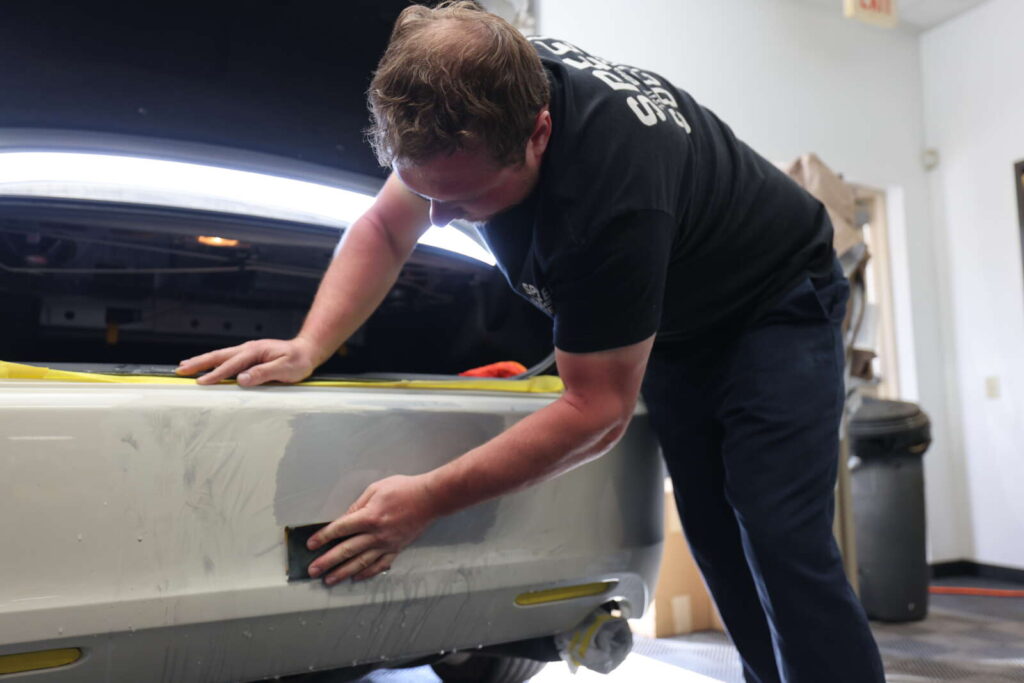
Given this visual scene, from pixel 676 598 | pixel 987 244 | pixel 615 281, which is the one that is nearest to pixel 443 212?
pixel 615 281

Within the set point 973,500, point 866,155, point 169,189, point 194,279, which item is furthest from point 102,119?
point 973,500

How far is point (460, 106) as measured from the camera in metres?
0.85

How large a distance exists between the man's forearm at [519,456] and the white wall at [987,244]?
405 cm

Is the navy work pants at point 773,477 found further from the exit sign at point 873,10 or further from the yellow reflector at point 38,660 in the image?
the exit sign at point 873,10

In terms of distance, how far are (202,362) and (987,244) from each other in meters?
4.54

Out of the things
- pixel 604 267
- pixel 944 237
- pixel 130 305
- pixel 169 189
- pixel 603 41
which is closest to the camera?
pixel 604 267

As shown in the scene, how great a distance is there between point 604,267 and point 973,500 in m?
4.27

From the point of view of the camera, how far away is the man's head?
0.86 m

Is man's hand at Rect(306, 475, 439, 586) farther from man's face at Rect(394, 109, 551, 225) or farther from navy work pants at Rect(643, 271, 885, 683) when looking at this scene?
navy work pants at Rect(643, 271, 885, 683)

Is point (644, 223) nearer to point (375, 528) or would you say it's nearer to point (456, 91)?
point (456, 91)

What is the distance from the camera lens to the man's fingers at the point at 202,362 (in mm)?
958

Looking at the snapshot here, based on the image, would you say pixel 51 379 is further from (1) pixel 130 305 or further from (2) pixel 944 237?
(2) pixel 944 237

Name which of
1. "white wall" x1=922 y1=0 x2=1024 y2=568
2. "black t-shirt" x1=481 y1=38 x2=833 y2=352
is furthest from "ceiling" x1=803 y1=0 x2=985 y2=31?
"black t-shirt" x1=481 y1=38 x2=833 y2=352

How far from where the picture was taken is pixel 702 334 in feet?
4.11
